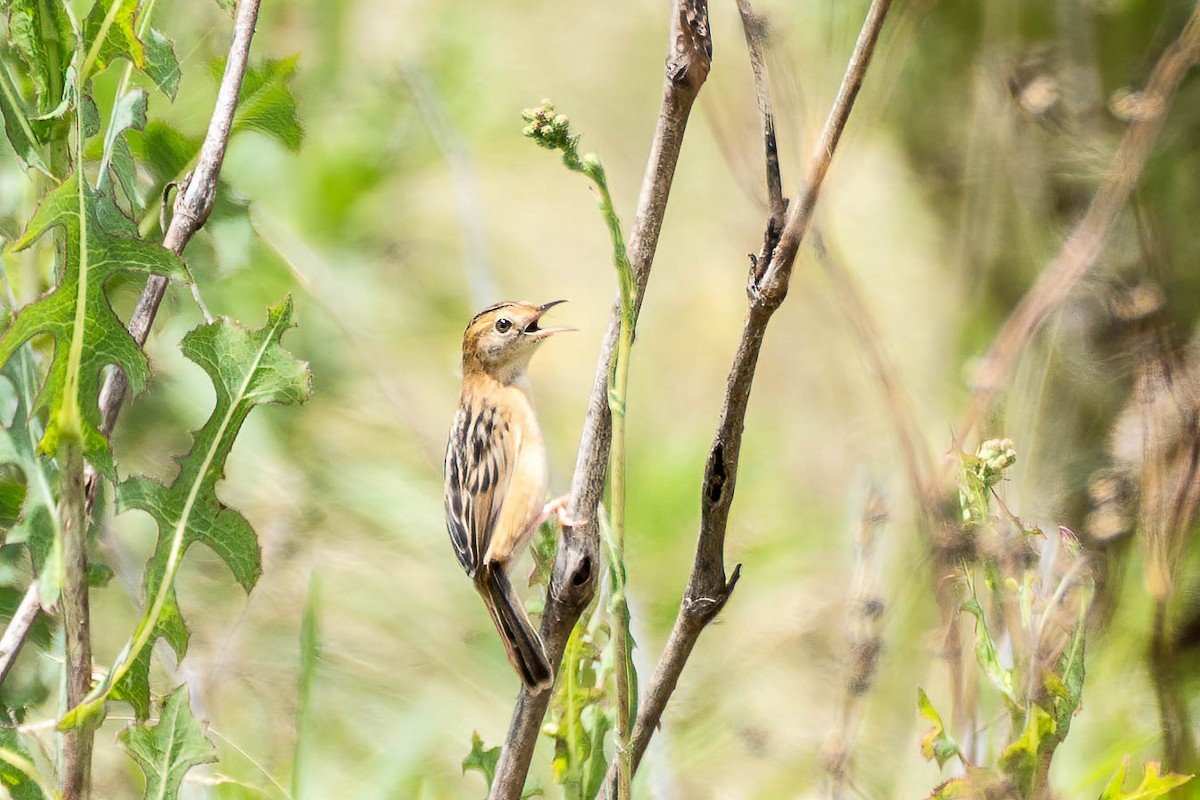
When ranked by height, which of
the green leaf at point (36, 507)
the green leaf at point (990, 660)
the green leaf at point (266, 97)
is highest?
the green leaf at point (266, 97)

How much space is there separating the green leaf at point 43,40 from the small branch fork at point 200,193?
78 millimetres

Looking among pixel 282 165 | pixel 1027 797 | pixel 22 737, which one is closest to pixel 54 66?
pixel 22 737

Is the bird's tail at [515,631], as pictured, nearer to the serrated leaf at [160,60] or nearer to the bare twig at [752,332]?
the bare twig at [752,332]

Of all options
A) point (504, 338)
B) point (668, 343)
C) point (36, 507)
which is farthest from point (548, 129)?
point (668, 343)

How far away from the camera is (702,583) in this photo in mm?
545

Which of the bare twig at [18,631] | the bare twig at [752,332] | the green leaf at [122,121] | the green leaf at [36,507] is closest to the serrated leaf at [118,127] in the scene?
the green leaf at [122,121]

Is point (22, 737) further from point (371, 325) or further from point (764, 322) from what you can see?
point (371, 325)

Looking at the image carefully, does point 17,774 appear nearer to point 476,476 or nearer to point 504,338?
point 476,476

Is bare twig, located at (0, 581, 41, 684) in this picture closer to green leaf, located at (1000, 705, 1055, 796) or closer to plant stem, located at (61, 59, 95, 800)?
plant stem, located at (61, 59, 95, 800)

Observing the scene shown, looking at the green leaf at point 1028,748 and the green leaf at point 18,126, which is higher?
the green leaf at point 18,126

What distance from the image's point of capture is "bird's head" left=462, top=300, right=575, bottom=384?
119 centimetres

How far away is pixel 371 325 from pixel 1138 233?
3.38 feet

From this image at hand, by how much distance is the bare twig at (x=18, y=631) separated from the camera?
632 mm

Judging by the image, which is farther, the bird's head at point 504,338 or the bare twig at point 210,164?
the bird's head at point 504,338
